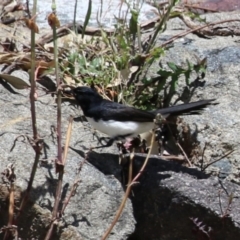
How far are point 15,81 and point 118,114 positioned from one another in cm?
77

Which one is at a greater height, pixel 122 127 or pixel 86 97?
pixel 86 97

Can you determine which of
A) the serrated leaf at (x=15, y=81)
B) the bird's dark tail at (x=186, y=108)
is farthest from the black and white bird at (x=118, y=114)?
the serrated leaf at (x=15, y=81)

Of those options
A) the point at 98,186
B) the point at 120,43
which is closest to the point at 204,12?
the point at 120,43

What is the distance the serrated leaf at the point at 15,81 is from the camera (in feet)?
18.4

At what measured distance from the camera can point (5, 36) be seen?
6570mm

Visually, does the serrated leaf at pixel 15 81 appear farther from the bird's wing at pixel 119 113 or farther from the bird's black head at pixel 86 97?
the bird's wing at pixel 119 113

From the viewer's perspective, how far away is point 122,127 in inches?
226

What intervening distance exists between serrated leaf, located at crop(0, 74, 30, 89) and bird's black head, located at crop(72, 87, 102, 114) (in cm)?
38

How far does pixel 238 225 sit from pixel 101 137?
1.46 meters

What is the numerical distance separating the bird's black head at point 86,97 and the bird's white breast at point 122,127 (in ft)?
0.35

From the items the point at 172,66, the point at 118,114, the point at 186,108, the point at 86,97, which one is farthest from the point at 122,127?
the point at 172,66

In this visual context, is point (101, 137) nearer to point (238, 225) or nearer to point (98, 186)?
point (98, 186)

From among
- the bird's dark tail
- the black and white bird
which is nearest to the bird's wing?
the black and white bird

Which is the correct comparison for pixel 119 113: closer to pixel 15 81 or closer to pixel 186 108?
pixel 186 108
